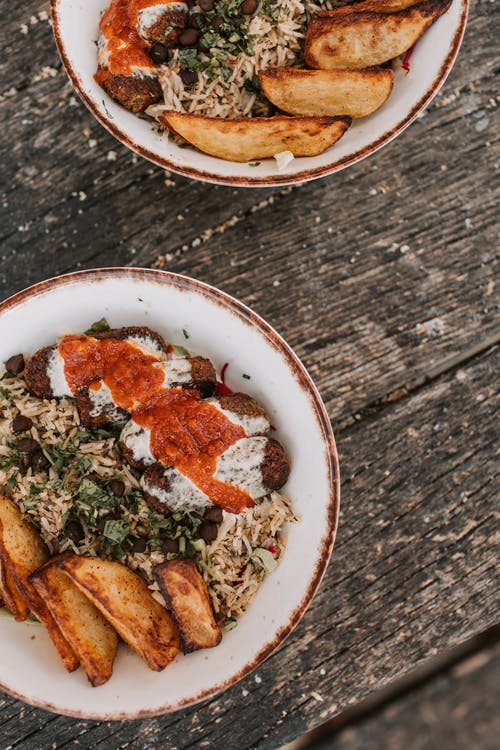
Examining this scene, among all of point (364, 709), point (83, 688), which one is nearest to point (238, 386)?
point (83, 688)

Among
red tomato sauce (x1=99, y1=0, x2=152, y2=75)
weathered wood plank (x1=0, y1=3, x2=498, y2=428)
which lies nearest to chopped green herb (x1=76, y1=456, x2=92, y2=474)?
weathered wood plank (x1=0, y1=3, x2=498, y2=428)

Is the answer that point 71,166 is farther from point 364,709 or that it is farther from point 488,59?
point 364,709

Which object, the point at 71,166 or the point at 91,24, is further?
the point at 71,166

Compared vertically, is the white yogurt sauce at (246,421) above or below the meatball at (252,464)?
above

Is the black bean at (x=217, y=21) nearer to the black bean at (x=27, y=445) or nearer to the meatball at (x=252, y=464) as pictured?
the meatball at (x=252, y=464)

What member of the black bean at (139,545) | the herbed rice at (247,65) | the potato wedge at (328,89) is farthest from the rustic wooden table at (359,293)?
the black bean at (139,545)

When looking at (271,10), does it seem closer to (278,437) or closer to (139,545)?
(278,437)

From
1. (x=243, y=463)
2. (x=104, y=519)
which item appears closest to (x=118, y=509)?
(x=104, y=519)
